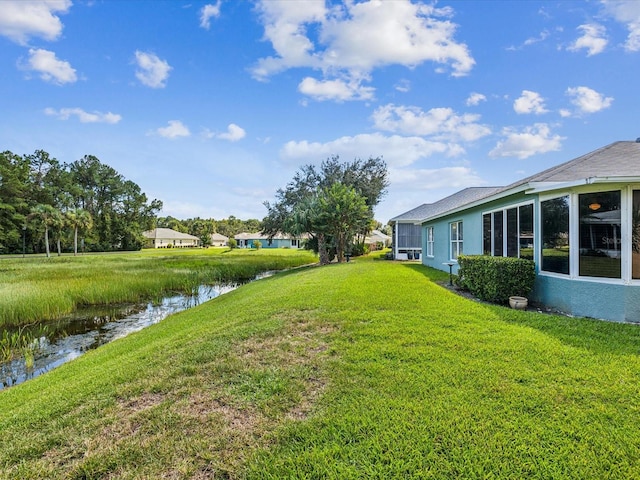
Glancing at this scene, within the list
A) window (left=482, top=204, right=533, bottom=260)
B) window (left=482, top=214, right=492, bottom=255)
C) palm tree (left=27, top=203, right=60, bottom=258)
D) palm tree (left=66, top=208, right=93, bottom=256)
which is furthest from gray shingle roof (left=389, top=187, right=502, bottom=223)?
palm tree (left=66, top=208, right=93, bottom=256)

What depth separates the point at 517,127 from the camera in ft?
52.9

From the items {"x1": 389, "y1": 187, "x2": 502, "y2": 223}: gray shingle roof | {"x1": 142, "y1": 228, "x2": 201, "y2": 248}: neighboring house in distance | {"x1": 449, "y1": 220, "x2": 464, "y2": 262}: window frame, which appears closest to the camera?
{"x1": 449, "y1": 220, "x2": 464, "y2": 262}: window frame

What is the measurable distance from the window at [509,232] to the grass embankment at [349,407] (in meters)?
2.89

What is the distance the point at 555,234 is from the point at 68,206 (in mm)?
58315

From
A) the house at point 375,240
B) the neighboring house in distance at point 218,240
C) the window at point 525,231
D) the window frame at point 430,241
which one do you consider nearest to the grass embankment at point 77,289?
the window frame at point 430,241

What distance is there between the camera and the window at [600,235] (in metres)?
5.88

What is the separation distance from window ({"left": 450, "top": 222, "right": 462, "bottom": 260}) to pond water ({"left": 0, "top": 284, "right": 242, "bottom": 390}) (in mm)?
10864

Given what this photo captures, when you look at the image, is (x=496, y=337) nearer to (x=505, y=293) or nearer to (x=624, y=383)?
(x=624, y=383)

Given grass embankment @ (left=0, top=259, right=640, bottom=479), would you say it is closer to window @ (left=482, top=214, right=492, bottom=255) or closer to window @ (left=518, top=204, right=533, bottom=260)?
window @ (left=518, top=204, right=533, bottom=260)

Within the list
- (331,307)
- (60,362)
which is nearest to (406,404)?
(331,307)

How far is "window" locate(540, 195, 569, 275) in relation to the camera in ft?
21.6

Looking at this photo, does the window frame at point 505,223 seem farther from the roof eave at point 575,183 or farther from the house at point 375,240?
the house at point 375,240

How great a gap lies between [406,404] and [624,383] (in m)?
2.45

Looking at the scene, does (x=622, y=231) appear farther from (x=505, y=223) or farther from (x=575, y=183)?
(x=505, y=223)
